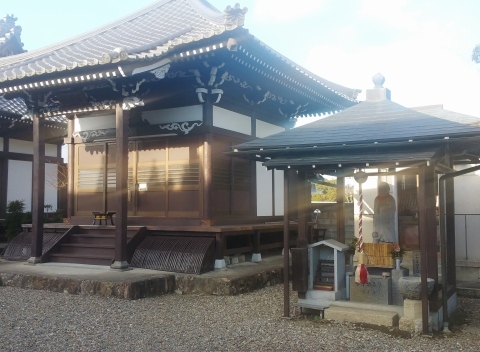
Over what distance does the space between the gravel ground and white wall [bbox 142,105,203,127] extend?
421cm

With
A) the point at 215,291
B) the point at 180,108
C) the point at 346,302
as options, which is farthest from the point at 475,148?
the point at 180,108

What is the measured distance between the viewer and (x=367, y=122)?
6984 millimetres

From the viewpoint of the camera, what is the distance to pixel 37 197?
10633 mm

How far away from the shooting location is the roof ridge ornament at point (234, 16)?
343 inches

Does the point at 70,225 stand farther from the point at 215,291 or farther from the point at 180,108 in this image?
the point at 215,291

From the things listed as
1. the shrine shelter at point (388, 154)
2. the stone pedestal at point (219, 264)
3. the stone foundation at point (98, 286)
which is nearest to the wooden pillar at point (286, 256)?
the shrine shelter at point (388, 154)

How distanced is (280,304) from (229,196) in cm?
398

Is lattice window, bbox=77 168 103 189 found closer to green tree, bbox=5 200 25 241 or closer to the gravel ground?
green tree, bbox=5 200 25 241

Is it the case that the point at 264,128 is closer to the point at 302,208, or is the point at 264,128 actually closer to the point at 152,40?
the point at 152,40

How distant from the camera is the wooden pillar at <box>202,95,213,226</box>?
1031 cm

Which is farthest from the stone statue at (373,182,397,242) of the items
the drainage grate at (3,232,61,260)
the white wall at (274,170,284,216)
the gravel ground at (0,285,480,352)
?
the drainage grate at (3,232,61,260)

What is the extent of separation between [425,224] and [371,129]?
1.46 m

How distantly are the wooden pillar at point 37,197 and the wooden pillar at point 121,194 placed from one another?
2.19 metres

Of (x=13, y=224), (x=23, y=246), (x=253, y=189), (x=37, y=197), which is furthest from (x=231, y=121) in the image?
(x=13, y=224)
